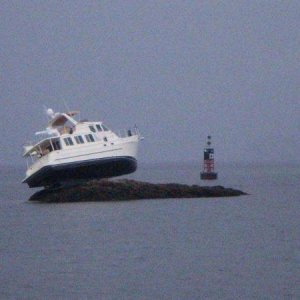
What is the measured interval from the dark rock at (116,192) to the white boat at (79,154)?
0.73 metres

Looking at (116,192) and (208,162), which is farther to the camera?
(208,162)

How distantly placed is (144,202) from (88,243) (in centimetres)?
1544

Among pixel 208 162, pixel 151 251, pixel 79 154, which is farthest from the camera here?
pixel 208 162

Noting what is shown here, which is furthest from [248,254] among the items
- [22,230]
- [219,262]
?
[22,230]

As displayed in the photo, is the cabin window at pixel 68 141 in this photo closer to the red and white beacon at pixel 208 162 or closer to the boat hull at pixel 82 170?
the boat hull at pixel 82 170

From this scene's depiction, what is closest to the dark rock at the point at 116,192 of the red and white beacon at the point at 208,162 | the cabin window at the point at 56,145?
the cabin window at the point at 56,145

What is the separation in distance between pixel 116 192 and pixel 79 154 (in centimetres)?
283

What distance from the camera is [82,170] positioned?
166 ft

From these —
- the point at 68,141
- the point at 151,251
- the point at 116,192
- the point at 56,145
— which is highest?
the point at 68,141

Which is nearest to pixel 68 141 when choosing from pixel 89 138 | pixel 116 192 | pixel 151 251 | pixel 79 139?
pixel 79 139

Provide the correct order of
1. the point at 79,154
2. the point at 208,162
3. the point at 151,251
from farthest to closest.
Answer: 1. the point at 208,162
2. the point at 79,154
3. the point at 151,251

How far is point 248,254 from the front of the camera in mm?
32344

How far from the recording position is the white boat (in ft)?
165

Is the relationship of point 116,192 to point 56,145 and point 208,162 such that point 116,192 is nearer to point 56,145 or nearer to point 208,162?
point 56,145
